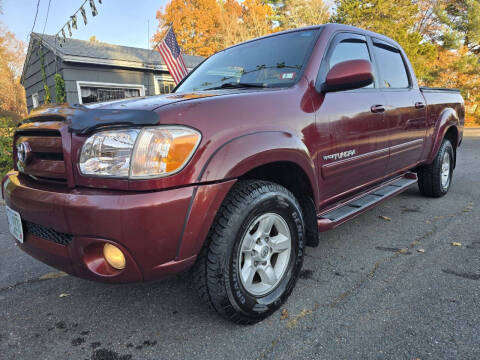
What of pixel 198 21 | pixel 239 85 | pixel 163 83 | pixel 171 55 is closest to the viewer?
pixel 239 85

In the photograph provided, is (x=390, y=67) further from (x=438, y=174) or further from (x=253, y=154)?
(x=253, y=154)

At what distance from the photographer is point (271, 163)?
193 centimetres

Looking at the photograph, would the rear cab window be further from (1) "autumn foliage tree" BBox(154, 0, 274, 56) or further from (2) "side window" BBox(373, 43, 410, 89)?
(1) "autumn foliage tree" BBox(154, 0, 274, 56)

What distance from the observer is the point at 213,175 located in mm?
1574

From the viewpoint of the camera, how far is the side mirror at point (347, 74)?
215 cm

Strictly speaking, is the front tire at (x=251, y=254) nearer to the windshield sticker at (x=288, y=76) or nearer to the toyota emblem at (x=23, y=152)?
the windshield sticker at (x=288, y=76)

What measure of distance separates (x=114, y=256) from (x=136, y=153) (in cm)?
50

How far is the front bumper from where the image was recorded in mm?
1410

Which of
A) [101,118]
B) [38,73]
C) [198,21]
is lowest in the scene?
[101,118]

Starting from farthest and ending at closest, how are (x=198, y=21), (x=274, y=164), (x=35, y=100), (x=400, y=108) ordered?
1. (x=198, y=21)
2. (x=35, y=100)
3. (x=400, y=108)
4. (x=274, y=164)

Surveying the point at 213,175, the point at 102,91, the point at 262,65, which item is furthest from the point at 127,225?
the point at 102,91

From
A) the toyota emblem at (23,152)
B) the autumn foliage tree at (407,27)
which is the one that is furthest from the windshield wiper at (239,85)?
the autumn foliage tree at (407,27)

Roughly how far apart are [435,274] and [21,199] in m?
2.71

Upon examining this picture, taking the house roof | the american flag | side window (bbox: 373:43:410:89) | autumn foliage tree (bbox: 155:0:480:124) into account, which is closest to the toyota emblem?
side window (bbox: 373:43:410:89)
